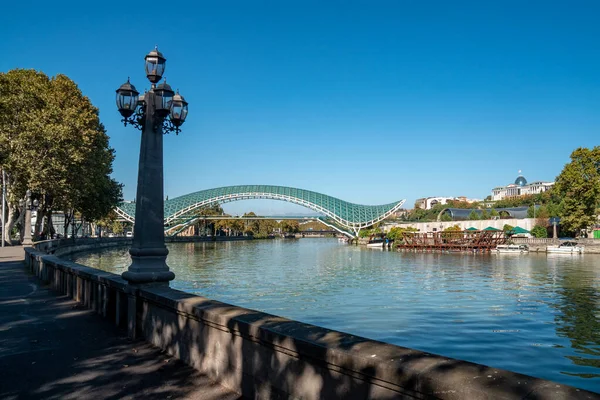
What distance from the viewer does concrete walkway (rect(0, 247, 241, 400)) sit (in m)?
5.13

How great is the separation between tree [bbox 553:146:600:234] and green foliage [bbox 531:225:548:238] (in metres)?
13.8

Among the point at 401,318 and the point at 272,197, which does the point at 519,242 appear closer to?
the point at 401,318

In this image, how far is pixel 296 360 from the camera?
4062mm

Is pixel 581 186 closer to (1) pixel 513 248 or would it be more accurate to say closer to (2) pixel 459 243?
(1) pixel 513 248

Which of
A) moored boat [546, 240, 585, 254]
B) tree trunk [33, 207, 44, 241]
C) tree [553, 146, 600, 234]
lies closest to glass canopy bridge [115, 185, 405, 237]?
moored boat [546, 240, 585, 254]

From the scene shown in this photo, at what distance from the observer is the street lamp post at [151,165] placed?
7.77m

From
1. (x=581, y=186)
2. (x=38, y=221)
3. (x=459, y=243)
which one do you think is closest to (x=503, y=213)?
(x=459, y=243)

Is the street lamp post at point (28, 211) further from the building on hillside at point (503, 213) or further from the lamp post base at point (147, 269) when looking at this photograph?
the building on hillside at point (503, 213)

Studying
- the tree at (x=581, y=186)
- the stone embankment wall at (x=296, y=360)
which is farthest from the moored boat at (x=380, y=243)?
the stone embankment wall at (x=296, y=360)

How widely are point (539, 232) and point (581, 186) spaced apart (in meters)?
18.0

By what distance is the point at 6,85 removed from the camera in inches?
1421

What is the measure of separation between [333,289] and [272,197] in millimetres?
111817

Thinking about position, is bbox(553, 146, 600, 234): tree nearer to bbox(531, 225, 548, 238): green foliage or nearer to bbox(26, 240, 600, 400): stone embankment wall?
bbox(531, 225, 548, 238): green foliage

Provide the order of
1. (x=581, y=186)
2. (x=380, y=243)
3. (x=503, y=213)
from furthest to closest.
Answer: (x=503, y=213)
(x=380, y=243)
(x=581, y=186)
